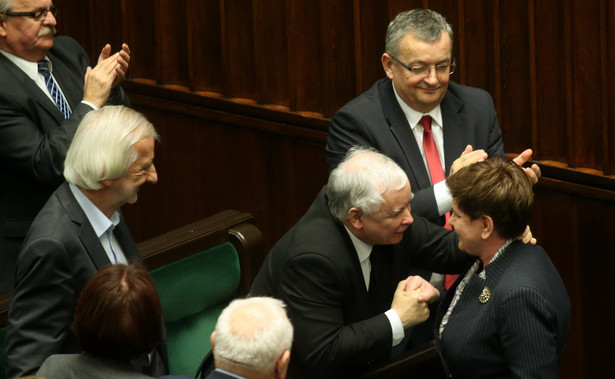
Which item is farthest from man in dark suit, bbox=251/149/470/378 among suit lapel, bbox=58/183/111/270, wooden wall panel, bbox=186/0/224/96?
wooden wall panel, bbox=186/0/224/96

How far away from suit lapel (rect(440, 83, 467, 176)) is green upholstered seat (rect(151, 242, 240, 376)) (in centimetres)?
85

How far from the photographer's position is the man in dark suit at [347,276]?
3027mm

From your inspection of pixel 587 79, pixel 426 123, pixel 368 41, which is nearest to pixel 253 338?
pixel 426 123

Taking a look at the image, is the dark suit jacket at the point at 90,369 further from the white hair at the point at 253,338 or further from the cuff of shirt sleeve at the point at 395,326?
the cuff of shirt sleeve at the point at 395,326

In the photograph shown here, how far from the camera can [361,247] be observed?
319cm

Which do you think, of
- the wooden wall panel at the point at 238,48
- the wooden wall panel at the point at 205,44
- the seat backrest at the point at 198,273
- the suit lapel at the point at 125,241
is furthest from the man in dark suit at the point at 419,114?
the wooden wall panel at the point at 205,44

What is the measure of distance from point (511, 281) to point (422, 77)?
106cm

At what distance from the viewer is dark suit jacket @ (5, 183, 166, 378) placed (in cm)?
284

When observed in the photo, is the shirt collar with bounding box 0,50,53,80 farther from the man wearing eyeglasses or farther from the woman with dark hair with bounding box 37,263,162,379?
the woman with dark hair with bounding box 37,263,162,379

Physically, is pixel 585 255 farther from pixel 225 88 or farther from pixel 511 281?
pixel 225 88

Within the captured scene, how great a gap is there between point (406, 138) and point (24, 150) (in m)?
1.32

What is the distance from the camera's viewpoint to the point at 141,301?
2.55 meters

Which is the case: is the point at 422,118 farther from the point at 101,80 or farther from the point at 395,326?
the point at 101,80

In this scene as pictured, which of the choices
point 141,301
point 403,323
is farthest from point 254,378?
point 403,323
